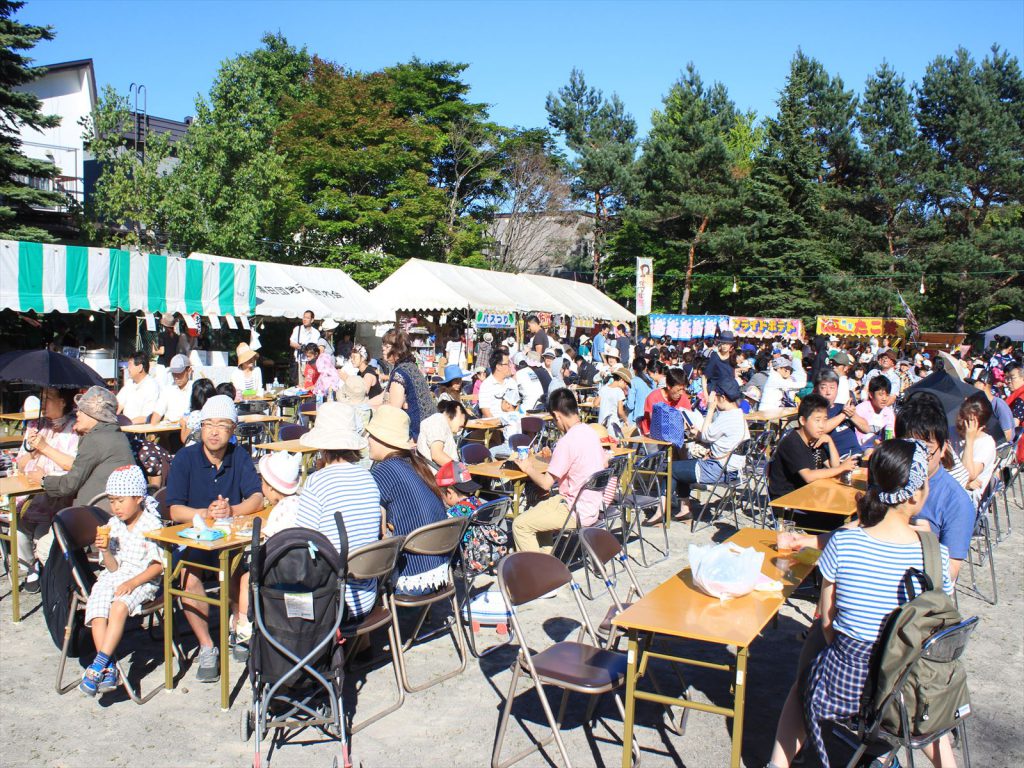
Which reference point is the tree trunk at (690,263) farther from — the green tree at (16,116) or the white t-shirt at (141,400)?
the white t-shirt at (141,400)

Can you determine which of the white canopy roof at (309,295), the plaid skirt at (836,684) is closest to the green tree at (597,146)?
the white canopy roof at (309,295)

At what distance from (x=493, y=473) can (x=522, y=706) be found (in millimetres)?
2404

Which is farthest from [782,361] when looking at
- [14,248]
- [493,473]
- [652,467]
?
[14,248]

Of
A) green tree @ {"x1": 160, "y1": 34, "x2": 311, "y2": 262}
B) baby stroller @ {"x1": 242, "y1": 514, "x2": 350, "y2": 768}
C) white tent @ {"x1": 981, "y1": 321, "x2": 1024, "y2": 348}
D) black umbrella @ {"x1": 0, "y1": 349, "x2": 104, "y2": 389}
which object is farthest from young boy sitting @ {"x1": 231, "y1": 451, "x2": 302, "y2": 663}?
white tent @ {"x1": 981, "y1": 321, "x2": 1024, "y2": 348}

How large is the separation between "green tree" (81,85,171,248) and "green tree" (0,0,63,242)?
2.44 m

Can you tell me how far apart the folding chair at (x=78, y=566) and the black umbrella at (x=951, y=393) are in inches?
225

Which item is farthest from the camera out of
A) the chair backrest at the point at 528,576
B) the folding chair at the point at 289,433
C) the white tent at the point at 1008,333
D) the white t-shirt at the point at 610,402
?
the white tent at the point at 1008,333

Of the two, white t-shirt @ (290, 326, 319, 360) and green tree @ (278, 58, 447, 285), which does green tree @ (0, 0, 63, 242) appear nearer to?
white t-shirt @ (290, 326, 319, 360)

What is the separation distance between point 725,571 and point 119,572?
10.2ft

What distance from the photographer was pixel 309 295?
2038 cm

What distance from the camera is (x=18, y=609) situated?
528 centimetres

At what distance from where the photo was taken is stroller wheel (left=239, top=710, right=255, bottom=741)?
3.81m

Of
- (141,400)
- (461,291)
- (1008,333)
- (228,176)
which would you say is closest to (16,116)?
(228,176)

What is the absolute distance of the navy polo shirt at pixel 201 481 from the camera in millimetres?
4887
